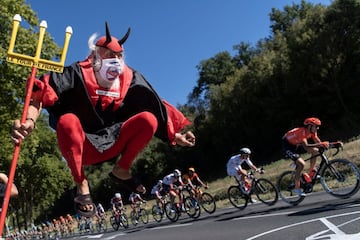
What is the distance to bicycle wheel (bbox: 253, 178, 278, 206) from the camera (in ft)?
40.6

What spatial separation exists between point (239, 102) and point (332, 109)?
8.79m

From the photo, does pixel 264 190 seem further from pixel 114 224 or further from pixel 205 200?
pixel 114 224

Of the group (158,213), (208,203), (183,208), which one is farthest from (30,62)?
(158,213)

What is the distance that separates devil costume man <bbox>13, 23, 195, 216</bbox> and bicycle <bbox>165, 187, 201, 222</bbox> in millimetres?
12037

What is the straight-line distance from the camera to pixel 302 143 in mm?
9594

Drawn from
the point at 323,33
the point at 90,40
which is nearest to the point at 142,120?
the point at 90,40

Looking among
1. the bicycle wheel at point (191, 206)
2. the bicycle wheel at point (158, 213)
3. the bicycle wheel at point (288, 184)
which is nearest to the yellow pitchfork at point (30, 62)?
the bicycle wheel at point (288, 184)

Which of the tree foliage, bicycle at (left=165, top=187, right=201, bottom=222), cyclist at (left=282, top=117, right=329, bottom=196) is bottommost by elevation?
bicycle at (left=165, top=187, right=201, bottom=222)

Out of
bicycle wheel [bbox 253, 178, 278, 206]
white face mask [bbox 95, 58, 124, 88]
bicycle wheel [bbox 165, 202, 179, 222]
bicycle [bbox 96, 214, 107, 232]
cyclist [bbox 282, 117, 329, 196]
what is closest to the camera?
white face mask [bbox 95, 58, 124, 88]

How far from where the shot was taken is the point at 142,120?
2260 millimetres

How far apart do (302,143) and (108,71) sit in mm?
7860

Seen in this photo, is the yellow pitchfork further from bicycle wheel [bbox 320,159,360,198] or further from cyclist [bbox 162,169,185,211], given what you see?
cyclist [bbox 162,169,185,211]

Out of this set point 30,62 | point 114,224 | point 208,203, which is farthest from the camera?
point 114,224

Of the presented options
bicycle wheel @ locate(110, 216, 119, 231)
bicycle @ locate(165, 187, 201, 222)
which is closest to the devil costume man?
bicycle @ locate(165, 187, 201, 222)
